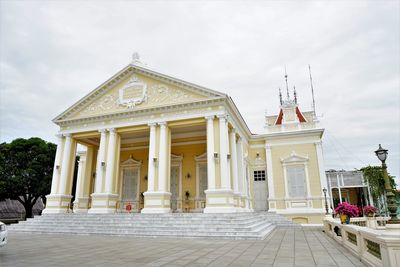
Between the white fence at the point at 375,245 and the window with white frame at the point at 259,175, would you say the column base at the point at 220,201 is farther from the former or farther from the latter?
the window with white frame at the point at 259,175

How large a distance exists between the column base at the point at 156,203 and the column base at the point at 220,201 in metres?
2.24

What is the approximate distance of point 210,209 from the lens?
40.8ft

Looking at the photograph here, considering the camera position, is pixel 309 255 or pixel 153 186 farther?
pixel 153 186

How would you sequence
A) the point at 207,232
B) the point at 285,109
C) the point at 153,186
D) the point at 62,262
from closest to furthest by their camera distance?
the point at 62,262, the point at 207,232, the point at 153,186, the point at 285,109

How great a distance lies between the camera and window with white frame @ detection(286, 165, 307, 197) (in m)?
18.4

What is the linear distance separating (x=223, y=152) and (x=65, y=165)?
10.0 metres

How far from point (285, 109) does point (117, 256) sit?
56.8ft

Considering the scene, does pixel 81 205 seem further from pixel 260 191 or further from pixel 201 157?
pixel 260 191

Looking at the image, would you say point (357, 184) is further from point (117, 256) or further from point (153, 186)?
point (117, 256)

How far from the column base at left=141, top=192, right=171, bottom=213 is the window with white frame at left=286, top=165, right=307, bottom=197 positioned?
9.38 metres

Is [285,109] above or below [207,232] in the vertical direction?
above

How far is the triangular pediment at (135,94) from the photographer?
15.0 meters

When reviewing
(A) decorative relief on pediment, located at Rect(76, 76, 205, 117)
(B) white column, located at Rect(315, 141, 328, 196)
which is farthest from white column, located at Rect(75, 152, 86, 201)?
(B) white column, located at Rect(315, 141, 328, 196)

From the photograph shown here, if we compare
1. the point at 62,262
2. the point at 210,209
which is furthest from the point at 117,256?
the point at 210,209
